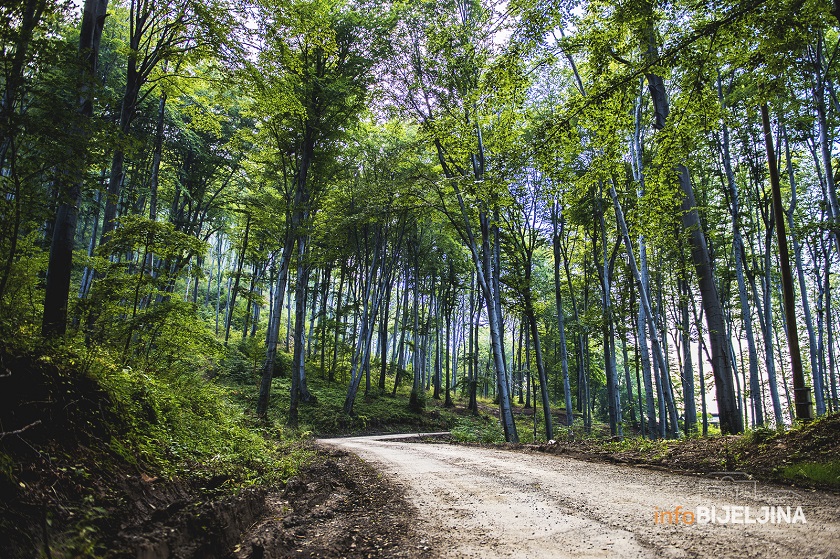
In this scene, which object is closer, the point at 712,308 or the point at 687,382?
the point at 712,308

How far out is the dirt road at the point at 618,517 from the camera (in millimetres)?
2368

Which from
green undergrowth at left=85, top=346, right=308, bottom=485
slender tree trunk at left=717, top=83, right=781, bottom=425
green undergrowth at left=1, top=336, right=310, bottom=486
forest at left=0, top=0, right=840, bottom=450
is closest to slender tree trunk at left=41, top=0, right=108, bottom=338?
forest at left=0, top=0, right=840, bottom=450

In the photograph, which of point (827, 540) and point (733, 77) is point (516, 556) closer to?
point (827, 540)

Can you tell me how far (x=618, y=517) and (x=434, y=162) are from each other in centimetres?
1532

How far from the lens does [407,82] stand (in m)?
13.4

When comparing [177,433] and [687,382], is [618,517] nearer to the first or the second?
[177,433]

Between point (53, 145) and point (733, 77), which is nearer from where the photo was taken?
point (53, 145)

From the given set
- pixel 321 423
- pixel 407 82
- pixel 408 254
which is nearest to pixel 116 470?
pixel 407 82

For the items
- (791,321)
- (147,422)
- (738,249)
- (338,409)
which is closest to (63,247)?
(147,422)

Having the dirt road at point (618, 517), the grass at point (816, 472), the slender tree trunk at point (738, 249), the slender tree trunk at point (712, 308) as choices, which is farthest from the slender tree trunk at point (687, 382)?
the dirt road at point (618, 517)

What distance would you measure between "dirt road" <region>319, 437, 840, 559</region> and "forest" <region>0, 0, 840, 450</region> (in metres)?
3.19

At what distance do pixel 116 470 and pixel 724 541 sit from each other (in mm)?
4091

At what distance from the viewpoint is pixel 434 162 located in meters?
16.7

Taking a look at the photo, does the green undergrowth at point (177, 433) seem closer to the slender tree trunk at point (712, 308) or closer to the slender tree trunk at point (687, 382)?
the slender tree trunk at point (712, 308)
